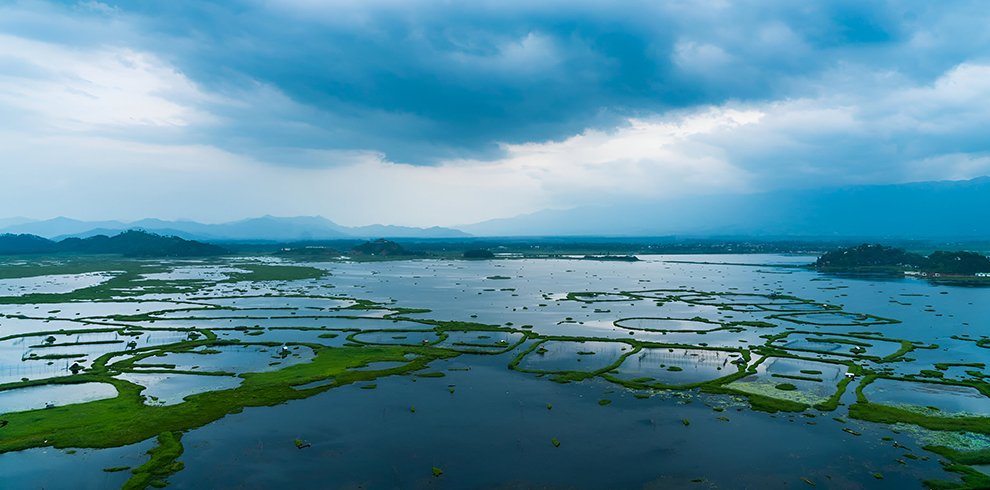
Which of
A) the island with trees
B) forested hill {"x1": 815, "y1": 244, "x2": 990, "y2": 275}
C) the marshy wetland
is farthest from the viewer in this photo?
forested hill {"x1": 815, "y1": 244, "x2": 990, "y2": 275}

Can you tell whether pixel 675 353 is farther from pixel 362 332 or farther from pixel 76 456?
pixel 76 456

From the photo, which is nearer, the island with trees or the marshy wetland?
the marshy wetland

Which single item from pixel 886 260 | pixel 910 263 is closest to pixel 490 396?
pixel 910 263

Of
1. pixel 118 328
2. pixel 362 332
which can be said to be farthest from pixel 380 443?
pixel 118 328

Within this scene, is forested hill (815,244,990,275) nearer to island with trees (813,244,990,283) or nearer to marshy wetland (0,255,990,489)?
island with trees (813,244,990,283)

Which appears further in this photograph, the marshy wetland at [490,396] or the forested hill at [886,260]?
the forested hill at [886,260]

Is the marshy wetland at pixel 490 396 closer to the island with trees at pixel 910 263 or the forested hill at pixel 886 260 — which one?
the island with trees at pixel 910 263

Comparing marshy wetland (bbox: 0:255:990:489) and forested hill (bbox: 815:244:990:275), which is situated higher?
forested hill (bbox: 815:244:990:275)

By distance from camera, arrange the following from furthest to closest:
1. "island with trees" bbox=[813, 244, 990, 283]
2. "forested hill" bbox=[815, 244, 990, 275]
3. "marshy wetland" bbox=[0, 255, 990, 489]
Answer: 1. "forested hill" bbox=[815, 244, 990, 275]
2. "island with trees" bbox=[813, 244, 990, 283]
3. "marshy wetland" bbox=[0, 255, 990, 489]

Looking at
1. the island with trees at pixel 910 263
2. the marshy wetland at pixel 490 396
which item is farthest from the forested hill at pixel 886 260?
the marshy wetland at pixel 490 396

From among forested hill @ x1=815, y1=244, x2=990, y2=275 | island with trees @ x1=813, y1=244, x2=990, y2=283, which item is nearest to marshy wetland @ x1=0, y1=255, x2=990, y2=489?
island with trees @ x1=813, y1=244, x2=990, y2=283
